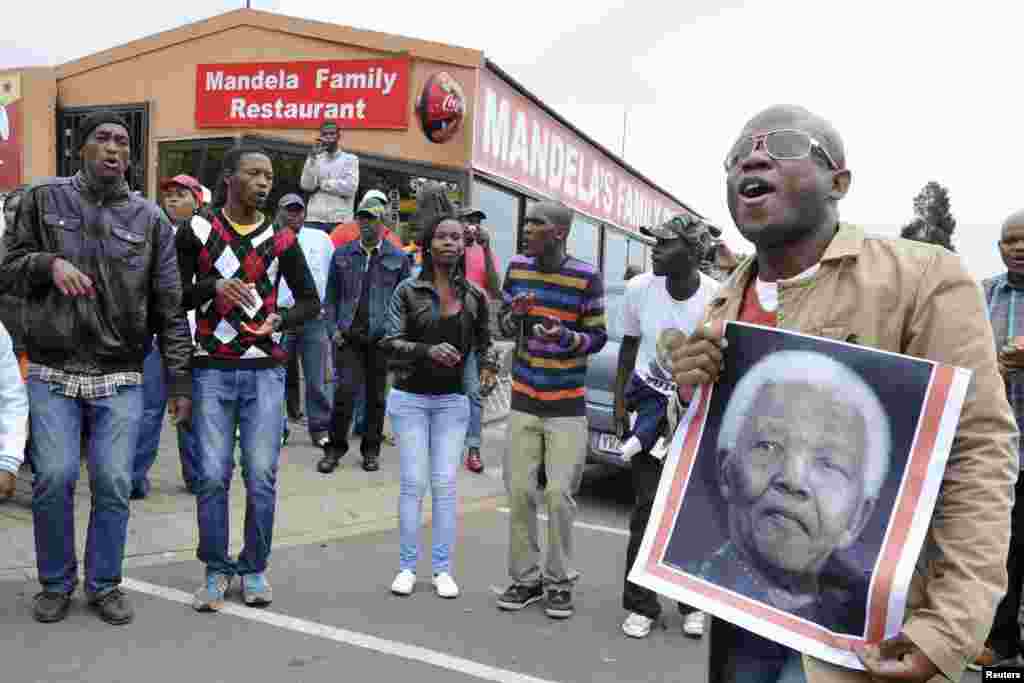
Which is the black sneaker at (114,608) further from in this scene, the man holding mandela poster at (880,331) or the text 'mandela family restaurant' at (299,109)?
the text 'mandela family restaurant' at (299,109)

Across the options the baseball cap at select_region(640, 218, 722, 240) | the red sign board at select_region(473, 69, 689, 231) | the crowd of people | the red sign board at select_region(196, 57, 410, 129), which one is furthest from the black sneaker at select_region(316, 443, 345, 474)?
the red sign board at select_region(196, 57, 410, 129)

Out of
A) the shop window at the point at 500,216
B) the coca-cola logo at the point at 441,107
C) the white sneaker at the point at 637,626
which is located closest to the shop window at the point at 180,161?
the coca-cola logo at the point at 441,107

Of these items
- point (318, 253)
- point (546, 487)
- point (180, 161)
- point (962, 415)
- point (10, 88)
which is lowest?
point (546, 487)

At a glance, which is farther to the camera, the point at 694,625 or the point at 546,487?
the point at 546,487

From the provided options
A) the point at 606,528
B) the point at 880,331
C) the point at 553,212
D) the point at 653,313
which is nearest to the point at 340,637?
the point at 653,313

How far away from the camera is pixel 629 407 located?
15.9 ft

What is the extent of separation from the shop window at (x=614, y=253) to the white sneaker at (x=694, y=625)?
14.9m

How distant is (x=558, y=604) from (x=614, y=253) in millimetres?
16484

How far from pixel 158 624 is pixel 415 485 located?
142 cm

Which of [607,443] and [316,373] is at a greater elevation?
[316,373]

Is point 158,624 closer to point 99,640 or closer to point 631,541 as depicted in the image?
point 99,640

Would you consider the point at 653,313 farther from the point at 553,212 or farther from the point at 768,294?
the point at 768,294

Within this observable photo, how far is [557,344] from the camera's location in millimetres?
4629

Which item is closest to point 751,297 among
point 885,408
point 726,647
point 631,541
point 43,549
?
point 885,408
